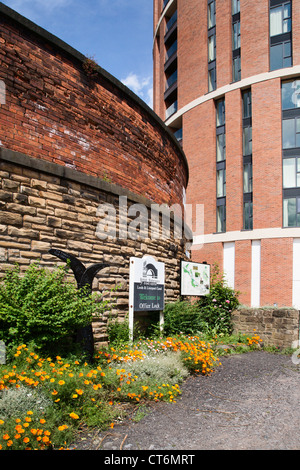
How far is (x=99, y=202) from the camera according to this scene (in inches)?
283

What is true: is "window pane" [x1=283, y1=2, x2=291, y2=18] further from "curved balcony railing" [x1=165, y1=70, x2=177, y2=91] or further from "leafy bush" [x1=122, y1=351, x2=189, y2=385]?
"leafy bush" [x1=122, y1=351, x2=189, y2=385]

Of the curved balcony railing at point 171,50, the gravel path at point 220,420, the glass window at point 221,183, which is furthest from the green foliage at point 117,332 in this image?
the curved balcony railing at point 171,50

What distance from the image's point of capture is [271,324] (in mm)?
10867

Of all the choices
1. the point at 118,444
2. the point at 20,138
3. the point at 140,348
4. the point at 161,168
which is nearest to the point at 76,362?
the point at 118,444

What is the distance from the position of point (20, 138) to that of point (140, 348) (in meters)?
4.19

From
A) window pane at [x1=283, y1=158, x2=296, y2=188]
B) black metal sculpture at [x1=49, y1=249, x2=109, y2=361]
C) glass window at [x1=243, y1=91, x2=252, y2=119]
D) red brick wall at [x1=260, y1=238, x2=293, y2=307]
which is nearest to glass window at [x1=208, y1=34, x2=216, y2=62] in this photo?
glass window at [x1=243, y1=91, x2=252, y2=119]

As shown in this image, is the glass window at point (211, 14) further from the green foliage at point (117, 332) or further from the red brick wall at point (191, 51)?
the green foliage at point (117, 332)

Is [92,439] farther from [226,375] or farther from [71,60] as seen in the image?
[71,60]

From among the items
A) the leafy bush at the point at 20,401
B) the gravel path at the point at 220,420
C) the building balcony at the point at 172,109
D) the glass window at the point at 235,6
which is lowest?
the gravel path at the point at 220,420

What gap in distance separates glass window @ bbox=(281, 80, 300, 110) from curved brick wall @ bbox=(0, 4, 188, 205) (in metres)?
17.2

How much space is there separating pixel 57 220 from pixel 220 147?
2127cm

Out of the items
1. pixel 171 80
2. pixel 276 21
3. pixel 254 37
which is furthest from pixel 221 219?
pixel 171 80

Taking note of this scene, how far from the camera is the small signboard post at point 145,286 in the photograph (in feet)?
24.7

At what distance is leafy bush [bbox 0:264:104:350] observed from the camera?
15.8 feet
